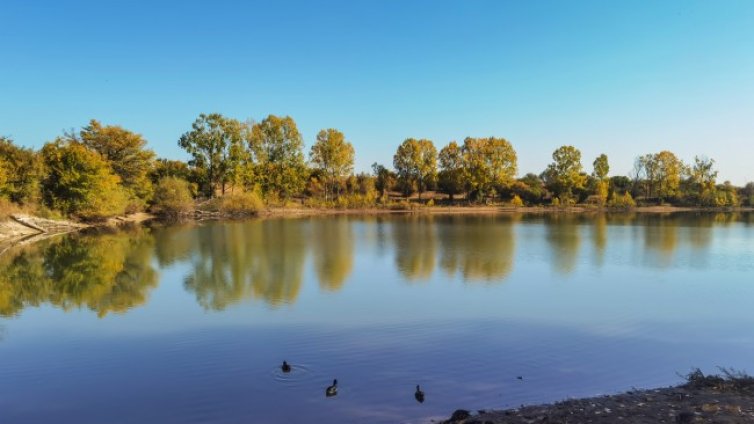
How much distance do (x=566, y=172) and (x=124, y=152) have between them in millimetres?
55386

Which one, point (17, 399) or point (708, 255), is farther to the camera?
point (708, 255)

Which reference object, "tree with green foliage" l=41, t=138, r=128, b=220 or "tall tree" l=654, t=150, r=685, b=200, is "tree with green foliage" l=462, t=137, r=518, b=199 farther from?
"tree with green foliage" l=41, t=138, r=128, b=220

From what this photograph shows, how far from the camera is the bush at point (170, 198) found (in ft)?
158

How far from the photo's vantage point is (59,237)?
30094 mm

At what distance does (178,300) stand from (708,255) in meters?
21.3

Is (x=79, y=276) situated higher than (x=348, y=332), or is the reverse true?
(x=79, y=276)

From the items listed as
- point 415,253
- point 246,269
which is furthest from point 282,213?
point 246,269

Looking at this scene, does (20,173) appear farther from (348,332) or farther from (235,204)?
(348,332)

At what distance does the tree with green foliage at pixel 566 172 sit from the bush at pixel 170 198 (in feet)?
161

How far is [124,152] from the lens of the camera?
4572 centimetres

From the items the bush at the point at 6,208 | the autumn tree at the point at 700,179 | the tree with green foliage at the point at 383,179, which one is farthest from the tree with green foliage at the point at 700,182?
the bush at the point at 6,208

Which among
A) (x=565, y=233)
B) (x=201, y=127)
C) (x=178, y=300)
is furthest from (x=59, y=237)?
(x=565, y=233)

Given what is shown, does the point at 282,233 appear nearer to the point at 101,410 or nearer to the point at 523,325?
the point at 523,325

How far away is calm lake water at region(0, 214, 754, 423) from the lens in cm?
695
